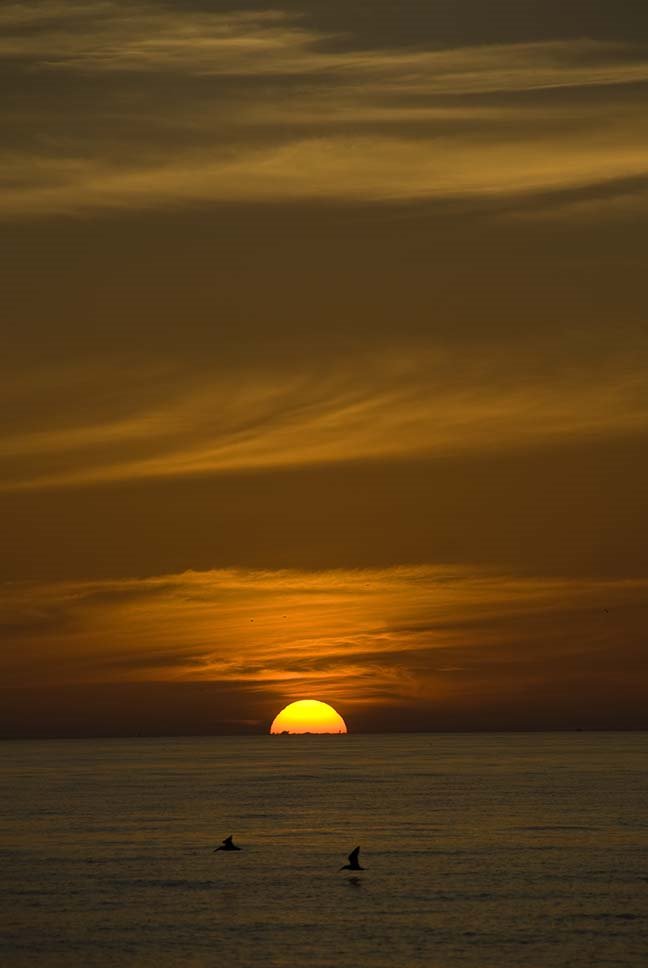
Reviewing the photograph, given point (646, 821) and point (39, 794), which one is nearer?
point (646, 821)

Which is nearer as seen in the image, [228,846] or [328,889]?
[328,889]

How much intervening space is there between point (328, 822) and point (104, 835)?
2467 cm

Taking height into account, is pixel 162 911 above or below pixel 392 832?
below

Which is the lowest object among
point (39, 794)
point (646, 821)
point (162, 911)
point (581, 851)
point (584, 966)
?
point (584, 966)

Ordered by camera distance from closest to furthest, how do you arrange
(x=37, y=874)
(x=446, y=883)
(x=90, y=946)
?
1. (x=90, y=946)
2. (x=446, y=883)
3. (x=37, y=874)

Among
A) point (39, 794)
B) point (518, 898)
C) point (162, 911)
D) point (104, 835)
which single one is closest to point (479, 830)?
point (104, 835)

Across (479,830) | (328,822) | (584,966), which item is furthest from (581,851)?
(584,966)

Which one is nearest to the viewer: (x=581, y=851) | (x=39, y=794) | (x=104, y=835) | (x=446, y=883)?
(x=446, y=883)

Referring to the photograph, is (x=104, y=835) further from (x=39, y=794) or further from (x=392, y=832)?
(x=39, y=794)

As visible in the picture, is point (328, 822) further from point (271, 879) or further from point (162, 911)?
point (162, 911)

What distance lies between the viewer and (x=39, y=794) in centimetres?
19575

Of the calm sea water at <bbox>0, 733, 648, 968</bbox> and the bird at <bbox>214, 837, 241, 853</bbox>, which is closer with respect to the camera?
the calm sea water at <bbox>0, 733, 648, 968</bbox>

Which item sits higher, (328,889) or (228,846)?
(228,846)

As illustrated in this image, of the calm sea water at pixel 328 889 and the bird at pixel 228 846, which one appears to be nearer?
the calm sea water at pixel 328 889
